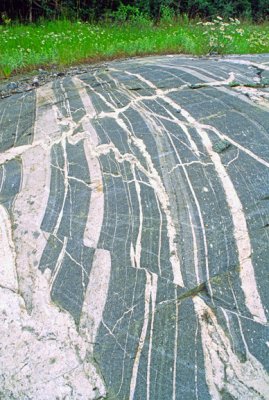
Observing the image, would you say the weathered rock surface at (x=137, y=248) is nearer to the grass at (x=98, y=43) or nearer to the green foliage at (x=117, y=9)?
the grass at (x=98, y=43)

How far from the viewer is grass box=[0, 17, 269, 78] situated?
4.80 meters

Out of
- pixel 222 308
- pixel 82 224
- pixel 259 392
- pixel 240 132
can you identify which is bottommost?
pixel 259 392

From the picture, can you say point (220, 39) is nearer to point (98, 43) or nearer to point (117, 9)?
point (98, 43)

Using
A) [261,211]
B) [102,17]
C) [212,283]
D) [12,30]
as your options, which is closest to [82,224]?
[212,283]

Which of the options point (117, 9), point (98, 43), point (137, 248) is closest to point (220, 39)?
point (98, 43)

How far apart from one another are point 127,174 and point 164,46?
3.43 m

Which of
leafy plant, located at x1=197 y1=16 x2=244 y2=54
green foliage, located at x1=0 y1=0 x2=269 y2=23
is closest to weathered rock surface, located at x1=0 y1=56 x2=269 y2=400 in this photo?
leafy plant, located at x1=197 y1=16 x2=244 y2=54

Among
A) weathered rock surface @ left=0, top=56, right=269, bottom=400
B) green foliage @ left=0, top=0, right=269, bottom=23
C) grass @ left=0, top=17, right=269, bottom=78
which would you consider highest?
green foliage @ left=0, top=0, right=269, bottom=23

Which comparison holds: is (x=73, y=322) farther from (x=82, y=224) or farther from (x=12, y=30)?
(x=12, y=30)

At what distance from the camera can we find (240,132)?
2762mm

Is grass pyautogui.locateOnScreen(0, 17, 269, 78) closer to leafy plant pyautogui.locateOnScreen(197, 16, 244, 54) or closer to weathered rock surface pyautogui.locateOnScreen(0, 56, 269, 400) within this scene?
leafy plant pyautogui.locateOnScreen(197, 16, 244, 54)

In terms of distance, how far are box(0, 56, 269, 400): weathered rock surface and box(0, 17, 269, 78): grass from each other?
1856mm

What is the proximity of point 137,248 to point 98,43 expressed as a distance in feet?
13.0

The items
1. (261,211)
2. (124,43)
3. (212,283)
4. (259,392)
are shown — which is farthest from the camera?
(124,43)
